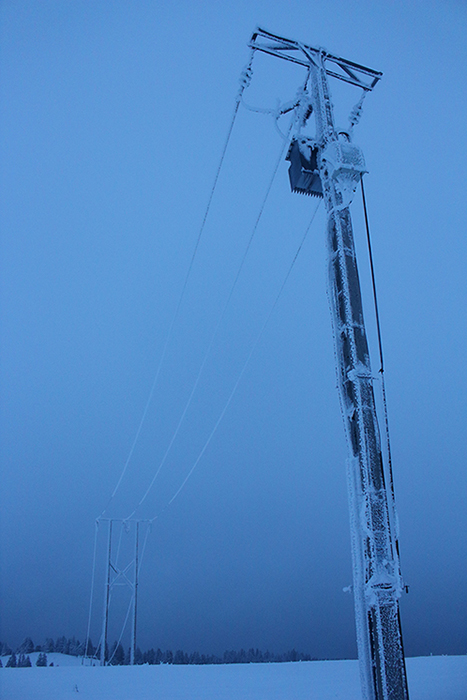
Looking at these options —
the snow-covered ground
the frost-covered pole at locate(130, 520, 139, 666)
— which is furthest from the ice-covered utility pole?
the frost-covered pole at locate(130, 520, 139, 666)

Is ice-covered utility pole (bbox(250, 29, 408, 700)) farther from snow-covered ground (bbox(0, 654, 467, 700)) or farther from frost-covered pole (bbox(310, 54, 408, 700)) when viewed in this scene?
snow-covered ground (bbox(0, 654, 467, 700))

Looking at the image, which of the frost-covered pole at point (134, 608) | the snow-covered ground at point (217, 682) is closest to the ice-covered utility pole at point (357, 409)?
the snow-covered ground at point (217, 682)

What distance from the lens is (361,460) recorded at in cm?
547

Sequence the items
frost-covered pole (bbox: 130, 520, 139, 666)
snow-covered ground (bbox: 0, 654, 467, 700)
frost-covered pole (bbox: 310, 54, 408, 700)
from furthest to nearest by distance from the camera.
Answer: frost-covered pole (bbox: 130, 520, 139, 666), snow-covered ground (bbox: 0, 654, 467, 700), frost-covered pole (bbox: 310, 54, 408, 700)

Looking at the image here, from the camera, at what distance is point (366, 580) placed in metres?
5.11

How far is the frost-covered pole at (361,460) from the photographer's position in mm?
4914

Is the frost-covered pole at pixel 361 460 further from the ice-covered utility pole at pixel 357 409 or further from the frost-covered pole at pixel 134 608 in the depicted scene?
the frost-covered pole at pixel 134 608

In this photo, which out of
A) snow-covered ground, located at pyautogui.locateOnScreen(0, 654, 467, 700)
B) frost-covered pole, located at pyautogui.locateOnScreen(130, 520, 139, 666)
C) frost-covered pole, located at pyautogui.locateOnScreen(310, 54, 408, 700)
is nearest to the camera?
frost-covered pole, located at pyautogui.locateOnScreen(310, 54, 408, 700)

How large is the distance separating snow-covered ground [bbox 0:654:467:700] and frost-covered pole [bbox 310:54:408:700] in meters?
4.86

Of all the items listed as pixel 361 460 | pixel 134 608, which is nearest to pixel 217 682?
pixel 361 460

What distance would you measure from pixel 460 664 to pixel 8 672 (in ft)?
45.6

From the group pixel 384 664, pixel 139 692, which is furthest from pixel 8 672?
pixel 384 664

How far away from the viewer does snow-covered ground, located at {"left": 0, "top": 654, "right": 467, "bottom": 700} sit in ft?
29.7

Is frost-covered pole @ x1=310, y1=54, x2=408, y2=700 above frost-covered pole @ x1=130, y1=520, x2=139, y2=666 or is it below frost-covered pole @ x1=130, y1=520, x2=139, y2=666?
above
